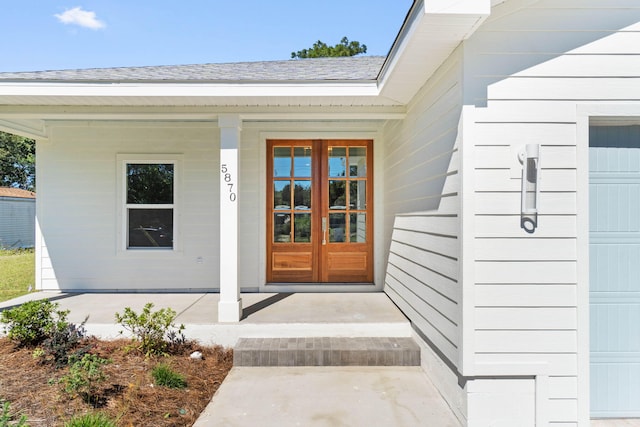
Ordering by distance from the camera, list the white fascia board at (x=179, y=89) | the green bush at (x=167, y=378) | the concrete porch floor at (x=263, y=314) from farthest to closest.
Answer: the concrete porch floor at (x=263, y=314) < the white fascia board at (x=179, y=89) < the green bush at (x=167, y=378)

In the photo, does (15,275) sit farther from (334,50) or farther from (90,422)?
(334,50)

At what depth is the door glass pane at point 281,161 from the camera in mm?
5078

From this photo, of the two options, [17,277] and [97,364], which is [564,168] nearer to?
[97,364]

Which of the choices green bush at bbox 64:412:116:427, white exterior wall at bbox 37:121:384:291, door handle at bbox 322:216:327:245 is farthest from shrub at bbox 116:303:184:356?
door handle at bbox 322:216:327:245

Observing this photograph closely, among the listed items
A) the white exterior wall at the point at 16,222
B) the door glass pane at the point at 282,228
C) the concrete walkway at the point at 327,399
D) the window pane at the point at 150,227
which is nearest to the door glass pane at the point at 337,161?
the door glass pane at the point at 282,228

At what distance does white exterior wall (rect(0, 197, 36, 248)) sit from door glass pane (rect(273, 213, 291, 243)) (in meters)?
14.0

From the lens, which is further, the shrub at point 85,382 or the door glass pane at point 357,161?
the door glass pane at point 357,161

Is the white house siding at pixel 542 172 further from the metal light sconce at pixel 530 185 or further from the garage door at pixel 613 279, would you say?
the garage door at pixel 613 279

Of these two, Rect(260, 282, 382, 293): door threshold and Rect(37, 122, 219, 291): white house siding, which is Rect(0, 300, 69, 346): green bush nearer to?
Rect(37, 122, 219, 291): white house siding

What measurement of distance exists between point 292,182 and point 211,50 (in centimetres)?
→ 675

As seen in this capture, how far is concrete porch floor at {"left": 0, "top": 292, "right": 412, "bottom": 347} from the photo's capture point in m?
3.51

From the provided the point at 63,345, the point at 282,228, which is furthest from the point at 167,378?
the point at 282,228

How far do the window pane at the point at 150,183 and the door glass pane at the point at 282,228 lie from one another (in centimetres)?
154

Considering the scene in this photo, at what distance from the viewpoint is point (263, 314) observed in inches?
151
